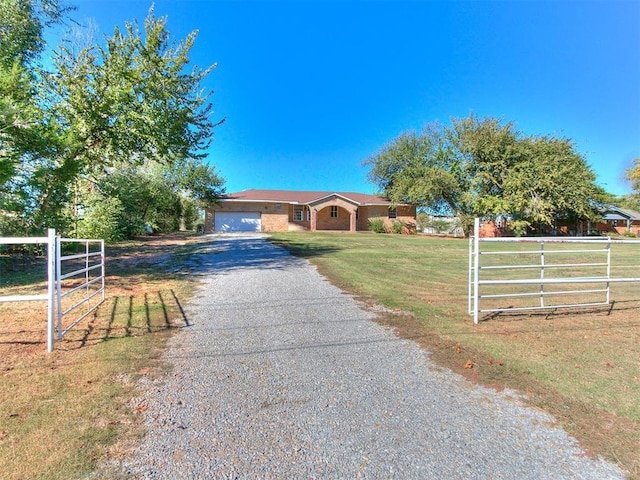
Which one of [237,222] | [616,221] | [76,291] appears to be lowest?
[76,291]

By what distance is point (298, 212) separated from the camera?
3534 cm

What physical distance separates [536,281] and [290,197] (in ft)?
98.1

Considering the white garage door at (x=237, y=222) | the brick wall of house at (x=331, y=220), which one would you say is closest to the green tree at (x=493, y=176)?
the brick wall of house at (x=331, y=220)

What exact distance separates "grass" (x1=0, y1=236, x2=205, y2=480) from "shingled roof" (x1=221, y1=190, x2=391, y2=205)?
26249 mm

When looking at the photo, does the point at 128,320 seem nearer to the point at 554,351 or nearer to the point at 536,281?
the point at 554,351

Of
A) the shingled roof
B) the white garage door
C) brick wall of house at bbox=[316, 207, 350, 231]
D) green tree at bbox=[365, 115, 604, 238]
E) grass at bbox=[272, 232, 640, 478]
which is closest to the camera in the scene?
grass at bbox=[272, 232, 640, 478]

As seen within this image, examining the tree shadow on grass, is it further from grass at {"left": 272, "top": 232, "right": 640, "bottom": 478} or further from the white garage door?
the white garage door

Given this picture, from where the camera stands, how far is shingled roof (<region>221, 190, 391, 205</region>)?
33.1m

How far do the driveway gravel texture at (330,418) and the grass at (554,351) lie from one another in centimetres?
25

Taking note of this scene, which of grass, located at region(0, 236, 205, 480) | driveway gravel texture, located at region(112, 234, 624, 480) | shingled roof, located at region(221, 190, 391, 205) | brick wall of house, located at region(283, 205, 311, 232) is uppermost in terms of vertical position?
shingled roof, located at region(221, 190, 391, 205)

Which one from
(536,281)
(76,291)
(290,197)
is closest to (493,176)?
(290,197)

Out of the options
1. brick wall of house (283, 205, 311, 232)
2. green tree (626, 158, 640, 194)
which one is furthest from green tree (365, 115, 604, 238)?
green tree (626, 158, 640, 194)

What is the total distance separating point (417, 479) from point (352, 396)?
110 centimetres

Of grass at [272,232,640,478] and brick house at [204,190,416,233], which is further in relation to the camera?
brick house at [204,190,416,233]
